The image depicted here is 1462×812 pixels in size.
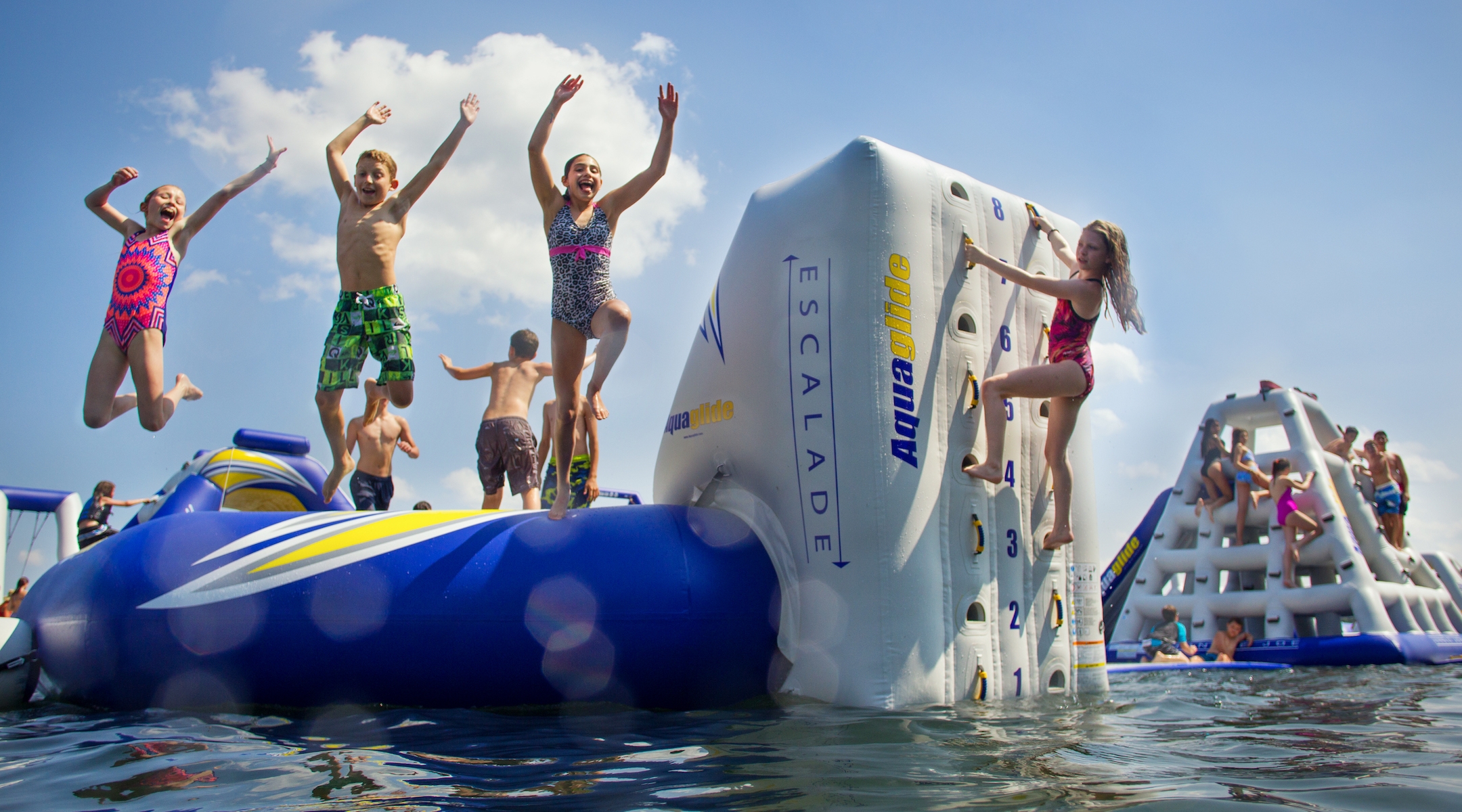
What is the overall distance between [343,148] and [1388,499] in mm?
11192

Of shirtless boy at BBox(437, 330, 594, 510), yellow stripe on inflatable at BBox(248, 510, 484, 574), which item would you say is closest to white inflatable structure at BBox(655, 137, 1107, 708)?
yellow stripe on inflatable at BBox(248, 510, 484, 574)

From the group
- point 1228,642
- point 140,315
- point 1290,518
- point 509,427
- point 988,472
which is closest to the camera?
point 988,472

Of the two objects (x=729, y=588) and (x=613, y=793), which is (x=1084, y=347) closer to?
(x=729, y=588)

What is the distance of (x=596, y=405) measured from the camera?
5020 millimetres

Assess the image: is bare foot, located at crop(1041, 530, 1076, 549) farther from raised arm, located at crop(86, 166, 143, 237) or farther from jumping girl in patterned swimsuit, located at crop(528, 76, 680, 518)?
raised arm, located at crop(86, 166, 143, 237)

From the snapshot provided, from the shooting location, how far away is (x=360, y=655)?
3.42 m

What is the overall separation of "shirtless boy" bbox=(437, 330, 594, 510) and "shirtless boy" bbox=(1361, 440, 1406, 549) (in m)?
9.55

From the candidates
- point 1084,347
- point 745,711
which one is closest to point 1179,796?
point 745,711

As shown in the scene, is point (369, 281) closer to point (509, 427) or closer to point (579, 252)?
point (579, 252)

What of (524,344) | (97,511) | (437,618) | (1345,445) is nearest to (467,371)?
(524,344)

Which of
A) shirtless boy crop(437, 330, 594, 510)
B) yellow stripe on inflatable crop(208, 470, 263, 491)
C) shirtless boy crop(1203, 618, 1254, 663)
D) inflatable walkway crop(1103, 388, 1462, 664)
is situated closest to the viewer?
shirtless boy crop(437, 330, 594, 510)

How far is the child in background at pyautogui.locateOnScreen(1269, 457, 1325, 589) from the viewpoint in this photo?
899 cm

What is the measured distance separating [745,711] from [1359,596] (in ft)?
25.7

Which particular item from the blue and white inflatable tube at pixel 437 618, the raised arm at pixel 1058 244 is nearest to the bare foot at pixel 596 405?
the blue and white inflatable tube at pixel 437 618
